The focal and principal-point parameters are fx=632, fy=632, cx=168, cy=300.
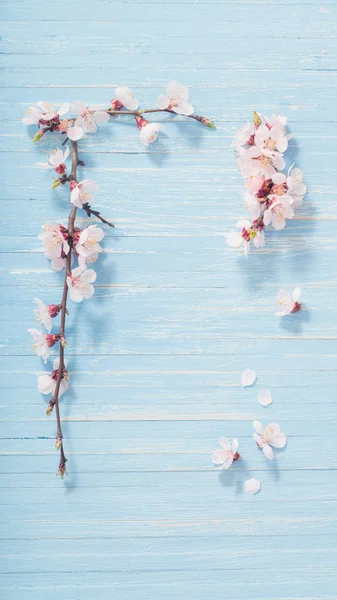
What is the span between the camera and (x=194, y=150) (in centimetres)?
126

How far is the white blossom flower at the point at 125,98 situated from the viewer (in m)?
1.22

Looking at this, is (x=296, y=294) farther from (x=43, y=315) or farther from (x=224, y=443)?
(x=43, y=315)

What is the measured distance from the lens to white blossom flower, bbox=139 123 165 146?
3.99 ft

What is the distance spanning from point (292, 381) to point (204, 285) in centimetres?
26

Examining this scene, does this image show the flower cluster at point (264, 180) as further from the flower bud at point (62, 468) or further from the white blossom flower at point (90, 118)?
the flower bud at point (62, 468)

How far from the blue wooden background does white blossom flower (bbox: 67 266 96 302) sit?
0.16 feet

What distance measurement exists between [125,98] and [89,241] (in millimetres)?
290

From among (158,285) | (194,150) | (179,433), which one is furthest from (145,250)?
(179,433)

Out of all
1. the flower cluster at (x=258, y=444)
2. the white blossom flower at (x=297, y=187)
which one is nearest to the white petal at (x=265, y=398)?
the flower cluster at (x=258, y=444)

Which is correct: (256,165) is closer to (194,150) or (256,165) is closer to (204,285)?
(194,150)

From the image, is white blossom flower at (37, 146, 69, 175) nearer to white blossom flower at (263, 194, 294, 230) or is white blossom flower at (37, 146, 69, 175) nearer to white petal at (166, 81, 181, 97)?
white petal at (166, 81, 181, 97)

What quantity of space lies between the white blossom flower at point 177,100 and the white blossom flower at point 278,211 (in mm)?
241

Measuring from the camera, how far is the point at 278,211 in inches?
47.3

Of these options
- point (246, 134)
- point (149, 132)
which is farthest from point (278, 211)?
point (149, 132)
